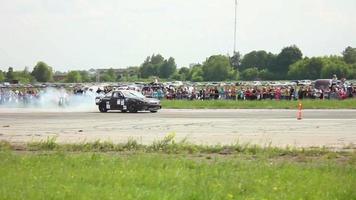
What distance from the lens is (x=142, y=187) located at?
375 inches

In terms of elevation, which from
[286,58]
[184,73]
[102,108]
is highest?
[286,58]

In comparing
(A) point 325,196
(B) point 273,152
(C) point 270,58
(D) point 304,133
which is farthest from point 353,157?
(C) point 270,58

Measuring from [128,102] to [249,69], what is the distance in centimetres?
11249

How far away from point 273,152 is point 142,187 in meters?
5.94

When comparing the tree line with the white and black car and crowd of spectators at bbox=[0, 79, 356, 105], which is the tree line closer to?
crowd of spectators at bbox=[0, 79, 356, 105]

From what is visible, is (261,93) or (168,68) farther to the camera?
(168,68)

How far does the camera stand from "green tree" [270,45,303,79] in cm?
14362

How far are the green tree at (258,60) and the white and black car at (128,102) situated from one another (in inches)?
4415

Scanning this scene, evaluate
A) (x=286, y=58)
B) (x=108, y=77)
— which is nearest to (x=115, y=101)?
(x=286, y=58)

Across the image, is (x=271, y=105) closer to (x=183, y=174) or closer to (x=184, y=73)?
(x=183, y=174)

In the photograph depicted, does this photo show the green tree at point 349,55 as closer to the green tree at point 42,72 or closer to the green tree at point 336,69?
the green tree at point 336,69

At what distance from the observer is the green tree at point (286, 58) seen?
14362 cm

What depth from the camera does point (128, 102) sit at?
128ft

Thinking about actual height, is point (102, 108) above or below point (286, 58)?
below
